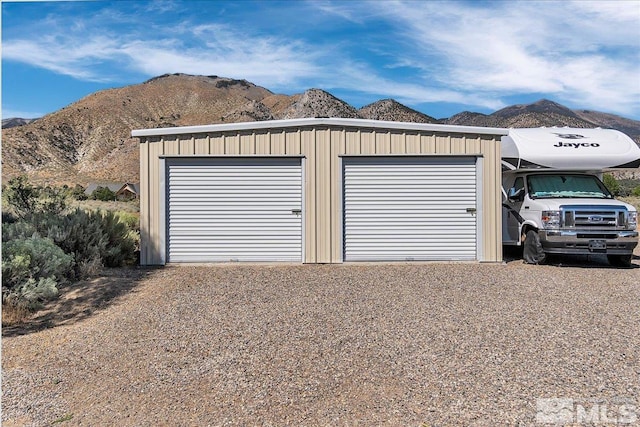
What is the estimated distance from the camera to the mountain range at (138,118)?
Answer: 161 ft

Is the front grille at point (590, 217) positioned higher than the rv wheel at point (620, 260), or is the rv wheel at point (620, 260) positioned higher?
the front grille at point (590, 217)

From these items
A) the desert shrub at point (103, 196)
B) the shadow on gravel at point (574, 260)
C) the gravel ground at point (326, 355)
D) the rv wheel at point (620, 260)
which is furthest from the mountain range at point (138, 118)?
the gravel ground at point (326, 355)

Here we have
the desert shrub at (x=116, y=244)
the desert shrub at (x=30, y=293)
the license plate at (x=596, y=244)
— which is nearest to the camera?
the desert shrub at (x=30, y=293)

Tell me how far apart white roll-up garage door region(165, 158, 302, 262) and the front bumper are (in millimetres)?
5431

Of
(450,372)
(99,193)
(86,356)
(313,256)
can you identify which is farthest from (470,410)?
(99,193)

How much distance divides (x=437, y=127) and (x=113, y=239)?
7703 mm

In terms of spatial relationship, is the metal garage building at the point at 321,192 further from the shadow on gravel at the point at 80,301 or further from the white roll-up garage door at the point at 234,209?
the shadow on gravel at the point at 80,301

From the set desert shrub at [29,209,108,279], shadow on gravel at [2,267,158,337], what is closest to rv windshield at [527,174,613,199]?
shadow on gravel at [2,267,158,337]

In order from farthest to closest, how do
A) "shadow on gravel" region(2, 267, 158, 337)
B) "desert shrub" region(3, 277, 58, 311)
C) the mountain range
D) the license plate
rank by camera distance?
1. the mountain range
2. the license plate
3. "desert shrub" region(3, 277, 58, 311)
4. "shadow on gravel" region(2, 267, 158, 337)

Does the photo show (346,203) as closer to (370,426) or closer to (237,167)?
(237,167)

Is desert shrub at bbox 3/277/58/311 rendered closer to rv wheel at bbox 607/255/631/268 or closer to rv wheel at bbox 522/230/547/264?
rv wheel at bbox 522/230/547/264

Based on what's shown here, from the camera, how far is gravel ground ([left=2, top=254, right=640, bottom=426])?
4.26m

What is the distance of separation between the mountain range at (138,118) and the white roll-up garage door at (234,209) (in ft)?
110

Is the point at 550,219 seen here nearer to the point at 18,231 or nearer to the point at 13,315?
the point at 13,315
